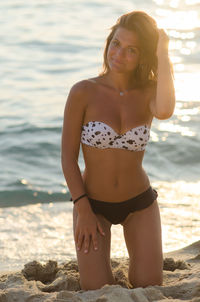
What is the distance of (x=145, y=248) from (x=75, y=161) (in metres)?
0.69

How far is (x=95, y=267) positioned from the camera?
436 cm

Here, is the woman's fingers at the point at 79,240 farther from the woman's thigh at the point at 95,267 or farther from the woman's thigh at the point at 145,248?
the woman's thigh at the point at 145,248

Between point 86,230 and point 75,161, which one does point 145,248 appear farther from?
point 75,161

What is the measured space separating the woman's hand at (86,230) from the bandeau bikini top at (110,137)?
16.6 inches

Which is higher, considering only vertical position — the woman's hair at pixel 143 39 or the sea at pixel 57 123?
the woman's hair at pixel 143 39

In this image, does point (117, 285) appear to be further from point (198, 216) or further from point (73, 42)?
point (73, 42)

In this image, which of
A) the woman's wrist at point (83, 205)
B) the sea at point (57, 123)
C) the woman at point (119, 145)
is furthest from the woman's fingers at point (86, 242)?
the sea at point (57, 123)

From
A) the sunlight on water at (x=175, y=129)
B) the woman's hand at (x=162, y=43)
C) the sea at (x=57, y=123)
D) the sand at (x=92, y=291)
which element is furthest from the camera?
the sunlight on water at (x=175, y=129)

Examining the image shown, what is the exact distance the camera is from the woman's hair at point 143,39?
4273 mm

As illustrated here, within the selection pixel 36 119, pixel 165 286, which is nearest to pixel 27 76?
pixel 36 119

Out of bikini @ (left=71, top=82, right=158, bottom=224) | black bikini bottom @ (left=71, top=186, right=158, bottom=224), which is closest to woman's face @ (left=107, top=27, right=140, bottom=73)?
bikini @ (left=71, top=82, right=158, bottom=224)

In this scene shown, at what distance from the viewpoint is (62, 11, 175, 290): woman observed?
14.1ft

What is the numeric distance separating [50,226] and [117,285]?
6.83ft

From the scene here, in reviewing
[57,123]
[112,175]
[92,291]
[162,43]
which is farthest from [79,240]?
[57,123]
